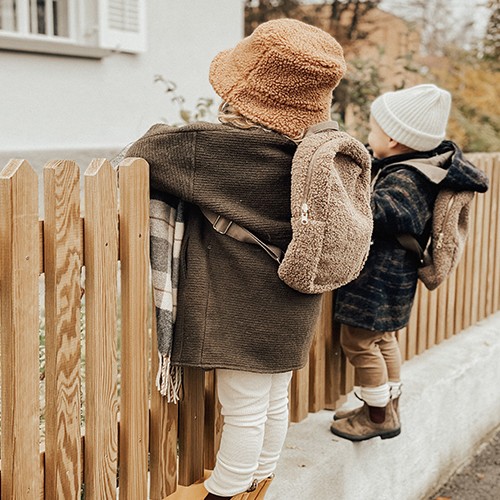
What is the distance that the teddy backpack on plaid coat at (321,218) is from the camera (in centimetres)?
229

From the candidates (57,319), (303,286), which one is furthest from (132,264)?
(303,286)

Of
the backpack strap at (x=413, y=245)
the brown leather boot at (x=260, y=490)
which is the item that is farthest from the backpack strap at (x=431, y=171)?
the brown leather boot at (x=260, y=490)

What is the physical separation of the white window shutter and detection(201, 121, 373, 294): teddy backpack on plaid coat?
4464mm

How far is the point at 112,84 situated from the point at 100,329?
483 cm

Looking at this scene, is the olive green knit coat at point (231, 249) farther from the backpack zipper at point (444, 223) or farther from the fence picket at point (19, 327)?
the backpack zipper at point (444, 223)

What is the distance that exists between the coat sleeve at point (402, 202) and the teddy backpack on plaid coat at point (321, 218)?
1.76ft

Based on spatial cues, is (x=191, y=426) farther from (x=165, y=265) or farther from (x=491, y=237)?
(x=491, y=237)

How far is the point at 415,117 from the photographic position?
10.3 ft

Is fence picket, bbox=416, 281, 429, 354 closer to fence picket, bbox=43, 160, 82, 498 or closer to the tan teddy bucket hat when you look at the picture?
the tan teddy bucket hat

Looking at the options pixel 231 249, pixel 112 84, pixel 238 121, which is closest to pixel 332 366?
pixel 231 249

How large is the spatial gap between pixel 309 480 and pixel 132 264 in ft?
3.88

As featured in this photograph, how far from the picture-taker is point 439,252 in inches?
124

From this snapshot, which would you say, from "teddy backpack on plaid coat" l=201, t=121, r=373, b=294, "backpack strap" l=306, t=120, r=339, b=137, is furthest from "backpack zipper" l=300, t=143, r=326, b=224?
"backpack strap" l=306, t=120, r=339, b=137

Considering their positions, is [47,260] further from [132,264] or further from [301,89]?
[301,89]
